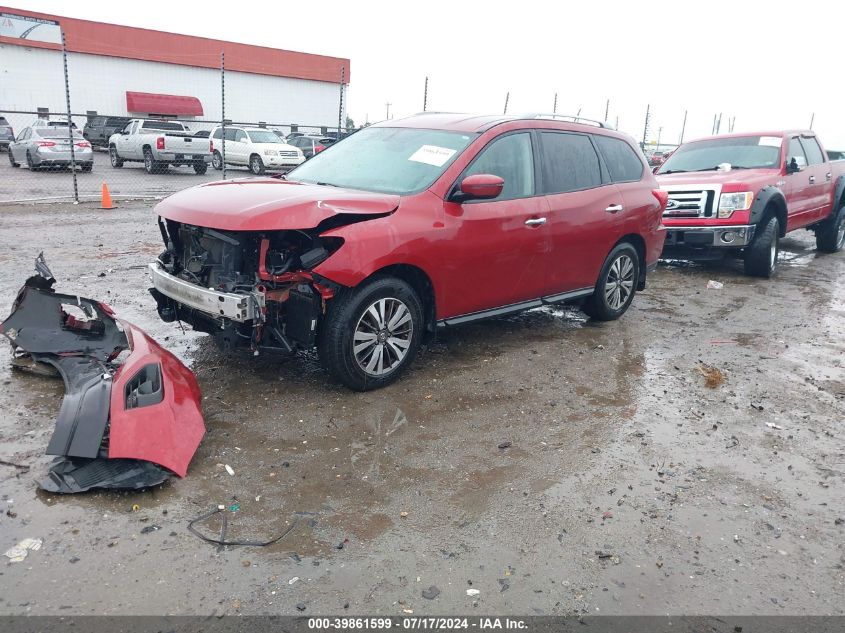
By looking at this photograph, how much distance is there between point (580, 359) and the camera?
18.3 ft

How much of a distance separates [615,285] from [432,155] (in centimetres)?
264

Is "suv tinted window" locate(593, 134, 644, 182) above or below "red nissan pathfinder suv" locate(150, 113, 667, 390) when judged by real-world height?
above

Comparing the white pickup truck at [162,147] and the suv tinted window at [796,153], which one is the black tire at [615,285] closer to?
the suv tinted window at [796,153]

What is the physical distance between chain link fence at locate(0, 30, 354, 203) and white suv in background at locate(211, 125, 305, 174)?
0.04m

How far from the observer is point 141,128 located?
21.5m

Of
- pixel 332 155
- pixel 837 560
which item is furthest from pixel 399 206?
pixel 837 560

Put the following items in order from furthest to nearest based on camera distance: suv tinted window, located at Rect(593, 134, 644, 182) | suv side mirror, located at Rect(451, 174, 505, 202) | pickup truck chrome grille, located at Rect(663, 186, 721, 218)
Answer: pickup truck chrome grille, located at Rect(663, 186, 721, 218)
suv tinted window, located at Rect(593, 134, 644, 182)
suv side mirror, located at Rect(451, 174, 505, 202)

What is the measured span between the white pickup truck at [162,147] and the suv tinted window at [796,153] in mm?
16527

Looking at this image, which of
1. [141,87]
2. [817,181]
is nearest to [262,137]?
[817,181]

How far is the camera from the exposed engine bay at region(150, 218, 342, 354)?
159 inches

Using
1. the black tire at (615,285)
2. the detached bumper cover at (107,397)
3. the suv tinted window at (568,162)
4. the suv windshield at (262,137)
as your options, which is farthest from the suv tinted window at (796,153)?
the suv windshield at (262,137)

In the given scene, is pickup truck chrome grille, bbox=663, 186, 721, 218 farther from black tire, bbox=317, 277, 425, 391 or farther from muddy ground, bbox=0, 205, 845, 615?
black tire, bbox=317, 277, 425, 391

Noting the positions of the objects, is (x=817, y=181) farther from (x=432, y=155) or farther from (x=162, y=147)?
(x=162, y=147)

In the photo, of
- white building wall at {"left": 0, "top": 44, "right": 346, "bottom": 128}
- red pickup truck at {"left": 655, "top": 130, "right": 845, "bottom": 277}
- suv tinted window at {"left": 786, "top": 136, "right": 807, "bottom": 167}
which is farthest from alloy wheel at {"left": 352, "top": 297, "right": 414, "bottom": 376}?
white building wall at {"left": 0, "top": 44, "right": 346, "bottom": 128}
